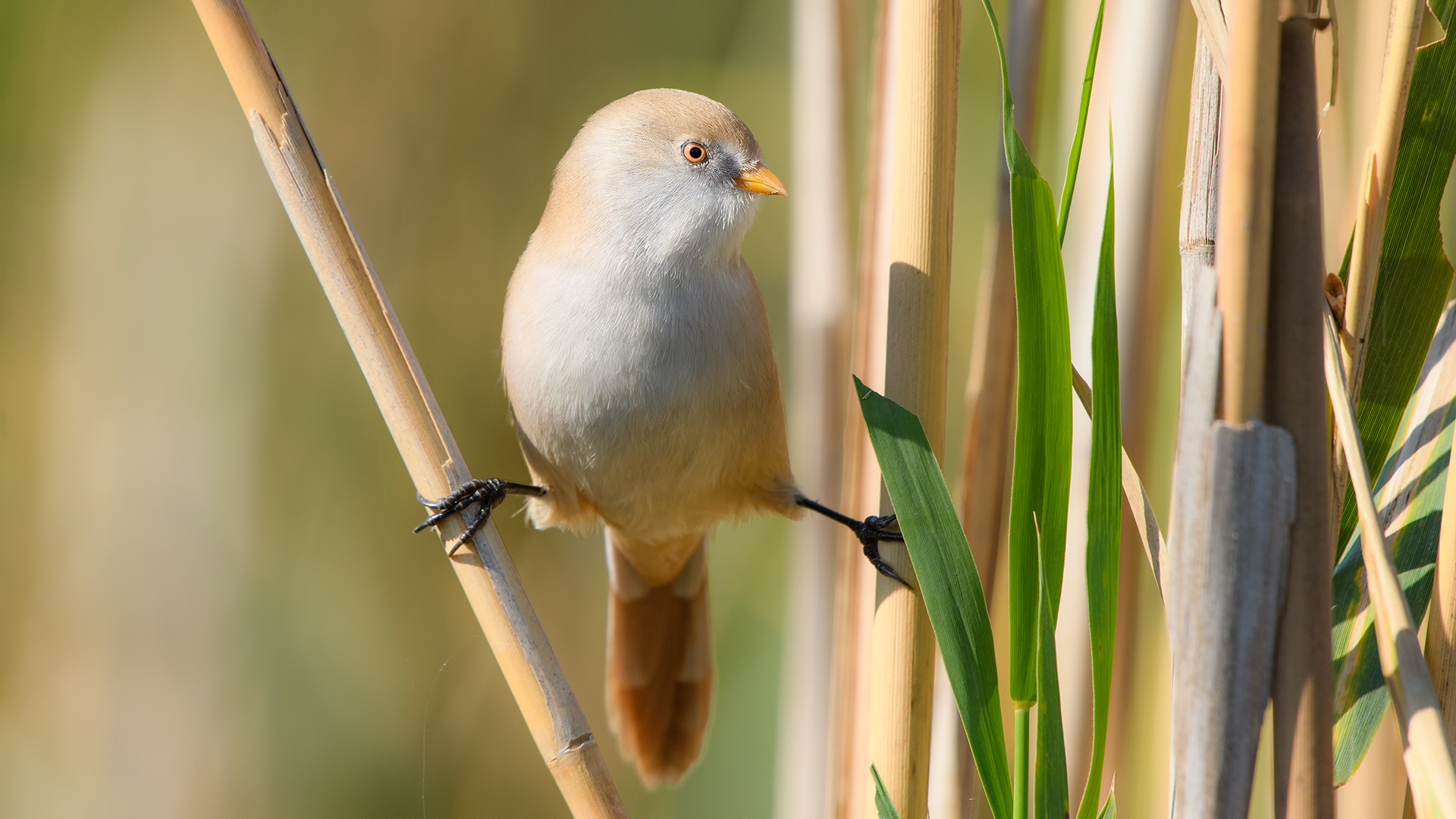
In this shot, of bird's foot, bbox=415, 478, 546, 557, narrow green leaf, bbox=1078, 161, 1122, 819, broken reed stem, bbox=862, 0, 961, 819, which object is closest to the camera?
narrow green leaf, bbox=1078, 161, 1122, 819

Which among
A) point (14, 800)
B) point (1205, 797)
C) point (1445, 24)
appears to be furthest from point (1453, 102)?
point (14, 800)

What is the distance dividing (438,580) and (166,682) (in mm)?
487

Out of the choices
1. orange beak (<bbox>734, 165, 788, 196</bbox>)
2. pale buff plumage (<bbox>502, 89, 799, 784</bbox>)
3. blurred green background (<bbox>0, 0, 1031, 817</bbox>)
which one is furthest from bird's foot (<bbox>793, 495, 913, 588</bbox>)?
blurred green background (<bbox>0, 0, 1031, 817</bbox>)

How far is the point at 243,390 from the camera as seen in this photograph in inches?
76.2

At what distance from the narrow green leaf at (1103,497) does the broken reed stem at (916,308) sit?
15 centimetres

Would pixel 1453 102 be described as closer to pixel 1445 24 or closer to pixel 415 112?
pixel 1445 24

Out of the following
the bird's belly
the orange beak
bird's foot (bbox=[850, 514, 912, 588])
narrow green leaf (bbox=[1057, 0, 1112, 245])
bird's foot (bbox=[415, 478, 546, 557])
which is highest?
the orange beak

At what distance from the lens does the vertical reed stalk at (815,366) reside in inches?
60.7

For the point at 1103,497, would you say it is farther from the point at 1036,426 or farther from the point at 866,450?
the point at 866,450

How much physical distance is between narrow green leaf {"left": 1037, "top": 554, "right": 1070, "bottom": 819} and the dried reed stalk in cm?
81

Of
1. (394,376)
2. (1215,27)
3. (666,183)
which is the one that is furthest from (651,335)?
(1215,27)

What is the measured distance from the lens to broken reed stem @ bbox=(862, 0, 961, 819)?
89 cm

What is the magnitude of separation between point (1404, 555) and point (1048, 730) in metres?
0.32

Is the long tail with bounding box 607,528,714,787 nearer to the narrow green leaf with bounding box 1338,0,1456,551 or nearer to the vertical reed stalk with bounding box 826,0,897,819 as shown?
the vertical reed stalk with bounding box 826,0,897,819
